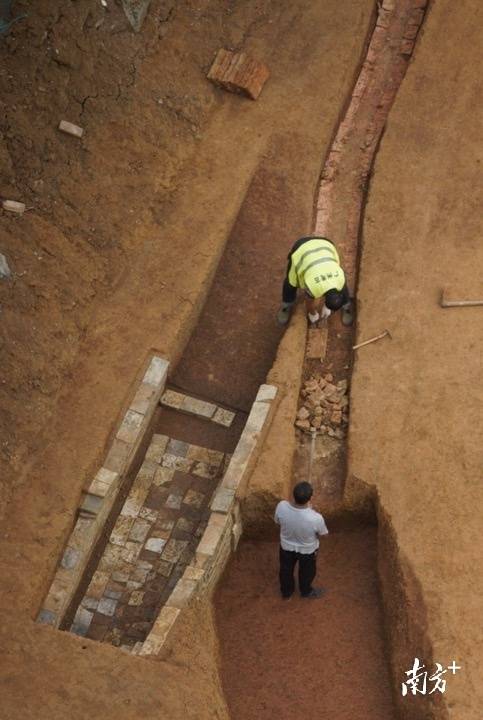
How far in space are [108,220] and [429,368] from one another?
4168 millimetres

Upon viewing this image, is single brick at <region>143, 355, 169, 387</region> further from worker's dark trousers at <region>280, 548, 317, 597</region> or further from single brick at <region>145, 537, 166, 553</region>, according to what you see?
worker's dark trousers at <region>280, 548, 317, 597</region>

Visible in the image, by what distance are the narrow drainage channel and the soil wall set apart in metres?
0.28

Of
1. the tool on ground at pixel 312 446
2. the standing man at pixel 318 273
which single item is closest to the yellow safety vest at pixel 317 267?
the standing man at pixel 318 273

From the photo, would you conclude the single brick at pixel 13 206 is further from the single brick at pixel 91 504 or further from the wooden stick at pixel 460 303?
the wooden stick at pixel 460 303

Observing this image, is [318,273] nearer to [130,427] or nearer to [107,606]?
[130,427]

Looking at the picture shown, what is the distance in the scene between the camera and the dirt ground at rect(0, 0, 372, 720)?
8883mm

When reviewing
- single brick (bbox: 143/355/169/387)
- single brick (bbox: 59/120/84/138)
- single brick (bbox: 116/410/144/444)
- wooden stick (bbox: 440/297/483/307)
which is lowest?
single brick (bbox: 116/410/144/444)

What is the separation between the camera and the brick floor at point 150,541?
972 centimetres

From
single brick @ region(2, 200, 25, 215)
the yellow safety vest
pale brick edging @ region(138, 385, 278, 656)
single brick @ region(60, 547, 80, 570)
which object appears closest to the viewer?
pale brick edging @ region(138, 385, 278, 656)

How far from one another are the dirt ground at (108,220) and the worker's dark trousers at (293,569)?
115cm

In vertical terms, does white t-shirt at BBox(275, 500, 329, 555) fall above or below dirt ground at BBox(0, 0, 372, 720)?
below

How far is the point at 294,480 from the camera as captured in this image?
10195 mm

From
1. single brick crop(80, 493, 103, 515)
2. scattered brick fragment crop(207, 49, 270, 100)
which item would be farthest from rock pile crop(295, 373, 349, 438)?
scattered brick fragment crop(207, 49, 270, 100)

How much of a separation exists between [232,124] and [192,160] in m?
0.77
